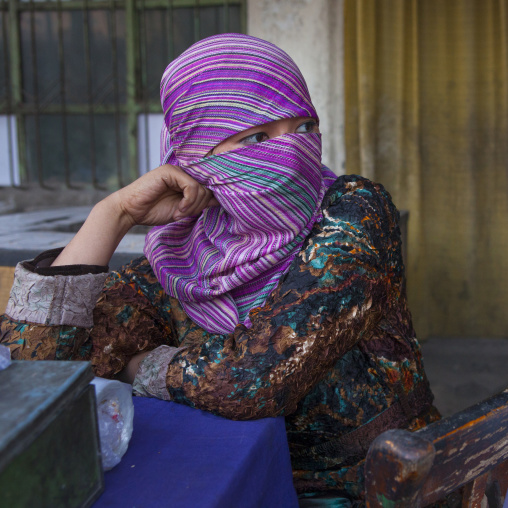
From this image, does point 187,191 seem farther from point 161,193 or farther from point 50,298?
point 50,298

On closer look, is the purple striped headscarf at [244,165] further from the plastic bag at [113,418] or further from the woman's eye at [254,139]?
the plastic bag at [113,418]

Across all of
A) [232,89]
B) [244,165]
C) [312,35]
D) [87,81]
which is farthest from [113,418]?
[87,81]

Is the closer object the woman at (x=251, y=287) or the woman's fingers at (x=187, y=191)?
the woman at (x=251, y=287)

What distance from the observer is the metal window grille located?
11.6ft

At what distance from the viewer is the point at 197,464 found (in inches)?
35.0

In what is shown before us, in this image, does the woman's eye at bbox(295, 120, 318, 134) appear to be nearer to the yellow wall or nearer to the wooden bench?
the wooden bench

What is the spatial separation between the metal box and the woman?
0.33 metres

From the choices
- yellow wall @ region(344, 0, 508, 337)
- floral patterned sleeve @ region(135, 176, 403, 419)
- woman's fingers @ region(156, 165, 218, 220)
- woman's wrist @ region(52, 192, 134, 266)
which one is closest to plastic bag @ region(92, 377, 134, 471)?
floral patterned sleeve @ region(135, 176, 403, 419)

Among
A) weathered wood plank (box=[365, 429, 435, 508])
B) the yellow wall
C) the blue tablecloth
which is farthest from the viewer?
the yellow wall

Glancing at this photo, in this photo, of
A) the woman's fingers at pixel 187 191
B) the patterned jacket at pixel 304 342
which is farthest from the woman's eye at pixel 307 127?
the woman's fingers at pixel 187 191

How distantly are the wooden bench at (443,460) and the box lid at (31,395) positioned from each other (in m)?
0.36

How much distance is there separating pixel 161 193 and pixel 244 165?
0.75 feet

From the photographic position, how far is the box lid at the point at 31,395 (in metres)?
0.64

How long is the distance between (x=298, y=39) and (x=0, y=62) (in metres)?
1.87
